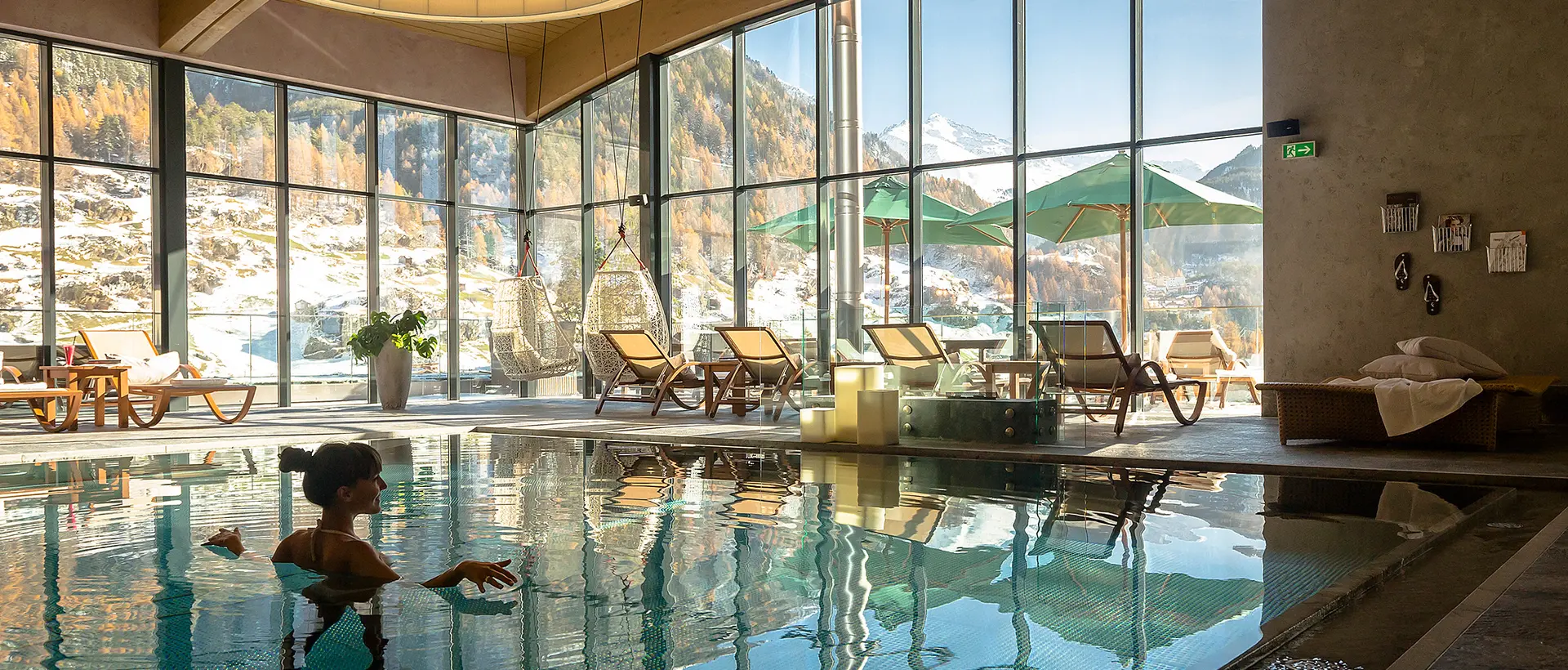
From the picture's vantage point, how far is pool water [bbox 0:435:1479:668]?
209 centimetres

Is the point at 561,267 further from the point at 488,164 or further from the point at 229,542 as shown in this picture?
the point at 229,542

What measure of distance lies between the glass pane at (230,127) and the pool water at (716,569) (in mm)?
6489

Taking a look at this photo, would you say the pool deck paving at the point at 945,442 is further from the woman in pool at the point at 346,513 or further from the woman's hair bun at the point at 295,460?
the woman's hair bun at the point at 295,460

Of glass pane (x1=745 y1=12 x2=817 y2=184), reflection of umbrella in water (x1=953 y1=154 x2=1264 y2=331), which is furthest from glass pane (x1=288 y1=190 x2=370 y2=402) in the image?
reflection of umbrella in water (x1=953 y1=154 x2=1264 y2=331)

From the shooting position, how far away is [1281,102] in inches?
305

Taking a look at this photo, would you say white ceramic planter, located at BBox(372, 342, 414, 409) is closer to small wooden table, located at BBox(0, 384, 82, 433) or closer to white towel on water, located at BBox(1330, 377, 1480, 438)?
small wooden table, located at BBox(0, 384, 82, 433)

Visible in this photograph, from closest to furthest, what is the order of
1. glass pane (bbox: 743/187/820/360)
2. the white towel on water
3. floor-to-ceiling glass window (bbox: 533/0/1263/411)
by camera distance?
the white towel on water, floor-to-ceiling glass window (bbox: 533/0/1263/411), glass pane (bbox: 743/187/820/360)

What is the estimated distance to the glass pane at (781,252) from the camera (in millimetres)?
10562

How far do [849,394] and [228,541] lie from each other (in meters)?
3.75

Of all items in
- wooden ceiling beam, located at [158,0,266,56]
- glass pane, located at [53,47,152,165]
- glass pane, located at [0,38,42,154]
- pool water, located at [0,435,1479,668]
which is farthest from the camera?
glass pane, located at [53,47,152,165]

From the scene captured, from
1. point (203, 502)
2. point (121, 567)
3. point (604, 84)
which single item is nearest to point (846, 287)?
point (604, 84)

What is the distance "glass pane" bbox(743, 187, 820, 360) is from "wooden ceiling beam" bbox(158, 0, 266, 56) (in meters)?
4.82

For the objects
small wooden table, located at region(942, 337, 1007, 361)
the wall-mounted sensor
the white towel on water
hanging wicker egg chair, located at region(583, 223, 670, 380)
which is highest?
the wall-mounted sensor

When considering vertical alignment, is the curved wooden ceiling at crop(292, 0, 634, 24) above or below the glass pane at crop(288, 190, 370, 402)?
above
